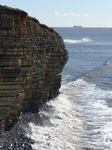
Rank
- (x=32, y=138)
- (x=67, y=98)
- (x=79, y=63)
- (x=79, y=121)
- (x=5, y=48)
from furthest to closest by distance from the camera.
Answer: (x=79, y=63) → (x=67, y=98) → (x=79, y=121) → (x=32, y=138) → (x=5, y=48)

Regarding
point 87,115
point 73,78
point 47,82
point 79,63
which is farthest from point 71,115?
point 79,63

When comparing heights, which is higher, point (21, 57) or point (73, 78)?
point (21, 57)

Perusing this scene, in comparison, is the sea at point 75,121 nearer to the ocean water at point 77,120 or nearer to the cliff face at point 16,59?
the ocean water at point 77,120

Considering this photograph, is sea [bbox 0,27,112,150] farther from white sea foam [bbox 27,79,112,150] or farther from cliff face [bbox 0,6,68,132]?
cliff face [bbox 0,6,68,132]

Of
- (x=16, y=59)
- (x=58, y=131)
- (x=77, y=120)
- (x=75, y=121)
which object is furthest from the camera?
(x=77, y=120)

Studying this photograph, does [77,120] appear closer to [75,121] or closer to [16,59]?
[75,121]

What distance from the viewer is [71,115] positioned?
3403 centimetres

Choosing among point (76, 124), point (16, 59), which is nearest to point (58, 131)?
point (76, 124)

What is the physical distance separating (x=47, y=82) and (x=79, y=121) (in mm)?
6609

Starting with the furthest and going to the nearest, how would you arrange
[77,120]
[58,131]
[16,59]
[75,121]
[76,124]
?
1. [77,120]
2. [75,121]
3. [76,124]
4. [58,131]
5. [16,59]

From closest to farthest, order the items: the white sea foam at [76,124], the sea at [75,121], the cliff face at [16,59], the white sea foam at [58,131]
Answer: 1. the cliff face at [16,59]
2. the white sea foam at [58,131]
3. the white sea foam at [76,124]
4. the sea at [75,121]

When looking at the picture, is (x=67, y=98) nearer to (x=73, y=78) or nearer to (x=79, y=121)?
(x=79, y=121)

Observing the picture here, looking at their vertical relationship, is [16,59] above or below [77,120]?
above

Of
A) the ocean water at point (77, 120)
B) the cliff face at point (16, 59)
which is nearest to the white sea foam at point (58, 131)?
the ocean water at point (77, 120)
